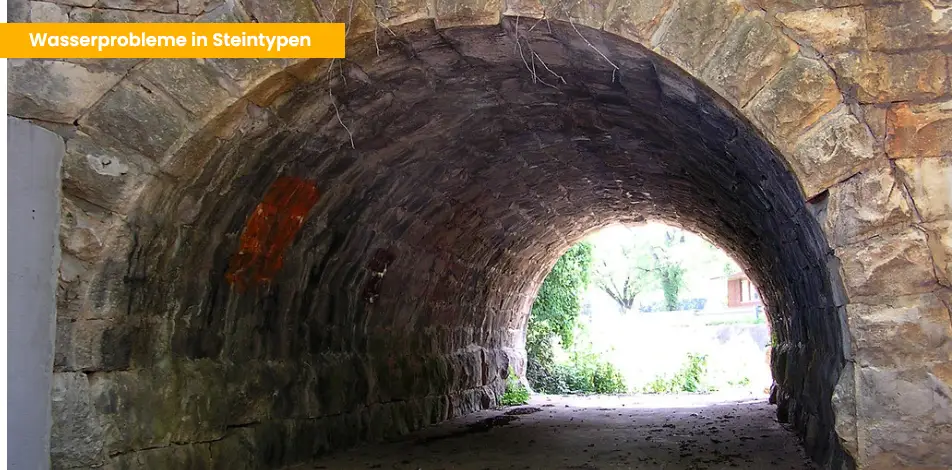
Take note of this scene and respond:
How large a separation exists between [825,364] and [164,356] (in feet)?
11.4

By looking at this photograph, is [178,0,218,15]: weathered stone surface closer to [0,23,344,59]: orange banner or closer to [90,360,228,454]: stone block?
[0,23,344,59]: orange banner

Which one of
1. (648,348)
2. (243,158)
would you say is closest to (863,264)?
(243,158)

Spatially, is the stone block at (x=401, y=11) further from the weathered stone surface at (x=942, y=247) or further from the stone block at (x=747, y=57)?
the weathered stone surface at (x=942, y=247)

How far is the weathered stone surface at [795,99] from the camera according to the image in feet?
10.2

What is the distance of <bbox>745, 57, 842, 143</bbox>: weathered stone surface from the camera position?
3102 mm

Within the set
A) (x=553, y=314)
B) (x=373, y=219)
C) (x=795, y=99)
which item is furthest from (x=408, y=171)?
(x=553, y=314)

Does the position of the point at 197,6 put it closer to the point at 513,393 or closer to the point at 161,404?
the point at 161,404

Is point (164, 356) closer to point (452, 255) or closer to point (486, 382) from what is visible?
point (452, 255)

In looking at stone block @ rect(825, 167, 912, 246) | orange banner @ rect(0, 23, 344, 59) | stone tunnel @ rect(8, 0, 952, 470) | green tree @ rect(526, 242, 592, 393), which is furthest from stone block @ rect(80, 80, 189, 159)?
green tree @ rect(526, 242, 592, 393)

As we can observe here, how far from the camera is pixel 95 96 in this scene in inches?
138

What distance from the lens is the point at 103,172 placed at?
3471 millimetres

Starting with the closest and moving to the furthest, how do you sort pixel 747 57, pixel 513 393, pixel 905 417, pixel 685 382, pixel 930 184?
pixel 905 417 < pixel 930 184 < pixel 747 57 < pixel 513 393 < pixel 685 382

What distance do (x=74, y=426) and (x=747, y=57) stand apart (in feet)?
10.1

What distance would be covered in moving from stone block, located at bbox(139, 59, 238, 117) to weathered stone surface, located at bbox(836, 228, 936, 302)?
2.56 meters
